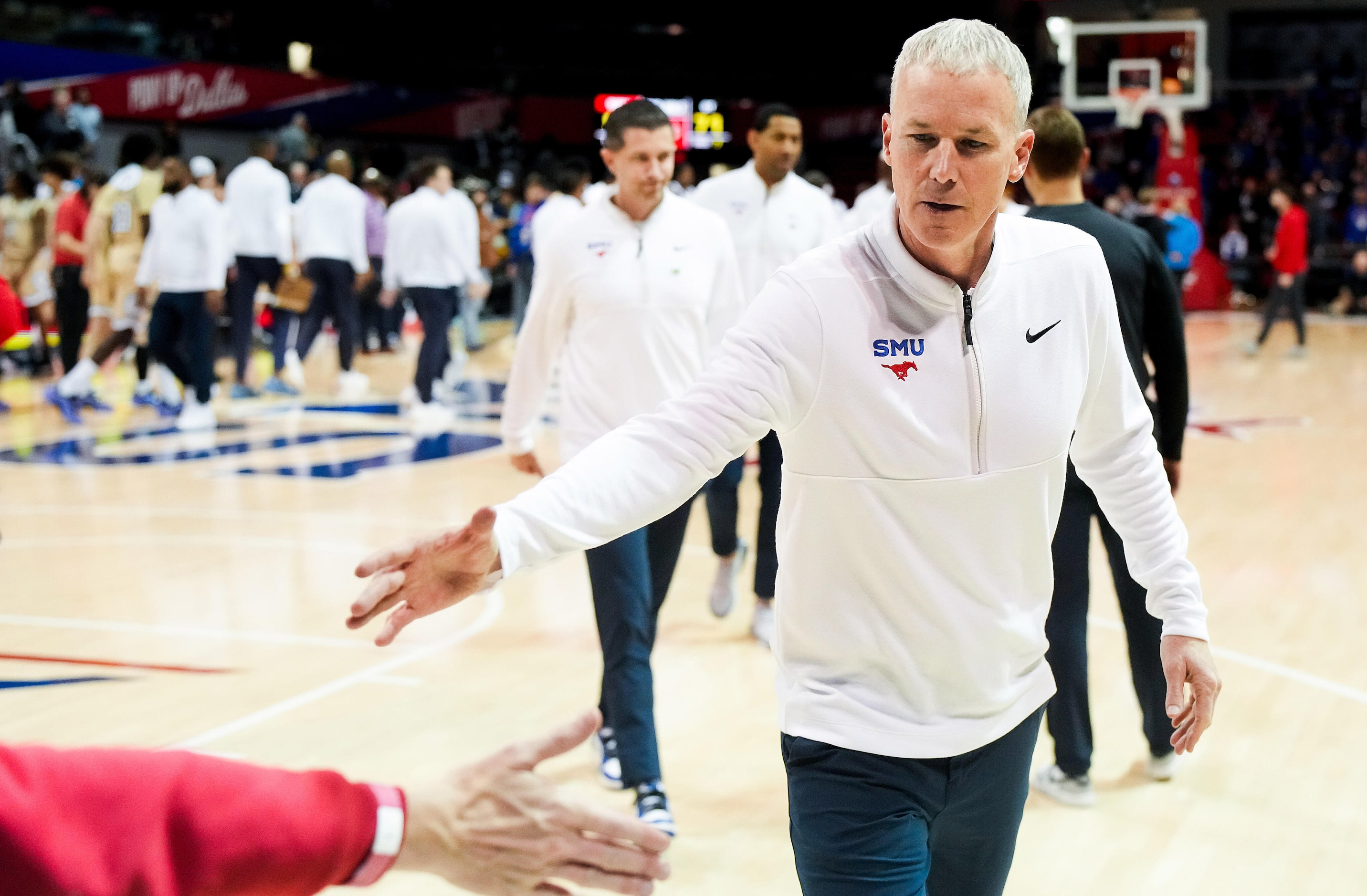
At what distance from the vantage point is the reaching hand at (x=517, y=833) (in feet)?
4.33

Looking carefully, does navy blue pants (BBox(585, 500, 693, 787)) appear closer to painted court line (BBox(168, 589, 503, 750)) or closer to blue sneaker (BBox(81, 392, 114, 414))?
painted court line (BBox(168, 589, 503, 750))

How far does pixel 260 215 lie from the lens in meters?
12.2

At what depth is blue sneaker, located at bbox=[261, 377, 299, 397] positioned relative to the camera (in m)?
12.7

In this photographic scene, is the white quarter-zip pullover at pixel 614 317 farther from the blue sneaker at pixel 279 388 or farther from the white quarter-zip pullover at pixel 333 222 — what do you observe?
the blue sneaker at pixel 279 388

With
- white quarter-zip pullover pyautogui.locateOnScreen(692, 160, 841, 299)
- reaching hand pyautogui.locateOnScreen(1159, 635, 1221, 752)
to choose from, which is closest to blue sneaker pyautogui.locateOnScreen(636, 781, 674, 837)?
reaching hand pyautogui.locateOnScreen(1159, 635, 1221, 752)

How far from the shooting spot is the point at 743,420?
206cm

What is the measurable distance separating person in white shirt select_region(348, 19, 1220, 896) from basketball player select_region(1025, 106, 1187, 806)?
187 centimetres

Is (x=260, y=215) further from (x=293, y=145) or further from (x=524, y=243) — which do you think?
(x=293, y=145)

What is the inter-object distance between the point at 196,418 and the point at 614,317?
740 centimetres

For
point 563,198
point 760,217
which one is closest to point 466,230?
point 563,198

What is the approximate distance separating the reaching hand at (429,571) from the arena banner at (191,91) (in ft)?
56.4

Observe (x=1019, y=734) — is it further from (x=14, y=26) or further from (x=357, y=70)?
(x=357, y=70)

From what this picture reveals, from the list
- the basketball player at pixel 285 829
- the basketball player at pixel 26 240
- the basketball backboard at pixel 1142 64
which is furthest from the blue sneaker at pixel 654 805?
the basketball backboard at pixel 1142 64

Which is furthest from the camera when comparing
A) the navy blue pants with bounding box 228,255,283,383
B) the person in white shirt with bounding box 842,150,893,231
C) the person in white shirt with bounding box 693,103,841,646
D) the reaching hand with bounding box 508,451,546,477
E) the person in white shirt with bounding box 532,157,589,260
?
the navy blue pants with bounding box 228,255,283,383
